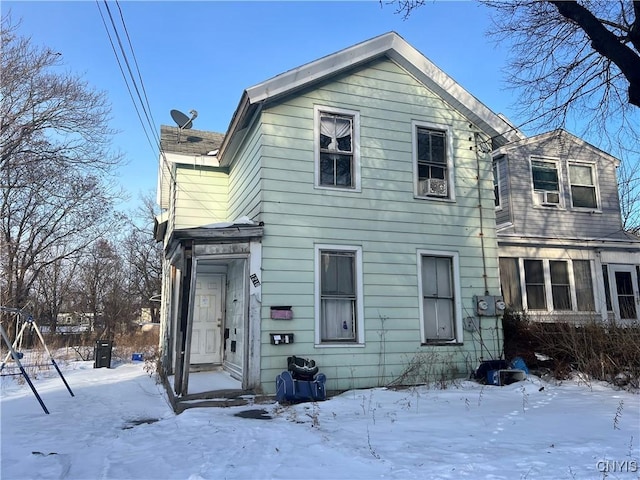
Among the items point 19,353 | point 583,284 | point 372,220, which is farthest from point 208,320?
point 583,284

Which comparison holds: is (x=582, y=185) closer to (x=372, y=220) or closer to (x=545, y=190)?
(x=545, y=190)

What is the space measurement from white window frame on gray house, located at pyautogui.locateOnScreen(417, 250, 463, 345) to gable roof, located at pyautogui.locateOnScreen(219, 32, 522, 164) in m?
3.12

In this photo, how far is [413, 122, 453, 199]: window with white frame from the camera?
30.9 ft

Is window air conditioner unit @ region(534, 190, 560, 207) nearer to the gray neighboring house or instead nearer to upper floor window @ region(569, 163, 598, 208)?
the gray neighboring house

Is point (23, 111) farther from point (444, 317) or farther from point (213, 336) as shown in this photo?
point (444, 317)

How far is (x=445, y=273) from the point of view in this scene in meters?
9.46

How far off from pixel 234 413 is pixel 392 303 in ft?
11.8

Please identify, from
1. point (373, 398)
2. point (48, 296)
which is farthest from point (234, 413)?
point (48, 296)

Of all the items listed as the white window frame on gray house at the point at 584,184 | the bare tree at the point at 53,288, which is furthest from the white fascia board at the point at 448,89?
the bare tree at the point at 53,288

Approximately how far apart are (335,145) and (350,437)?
547cm

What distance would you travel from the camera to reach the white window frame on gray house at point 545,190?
45.9ft

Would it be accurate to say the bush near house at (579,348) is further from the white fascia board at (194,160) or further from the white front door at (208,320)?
the white fascia board at (194,160)

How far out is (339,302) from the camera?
8.48 m

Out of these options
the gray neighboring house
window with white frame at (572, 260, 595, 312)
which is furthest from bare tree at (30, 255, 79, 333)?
window with white frame at (572, 260, 595, 312)
